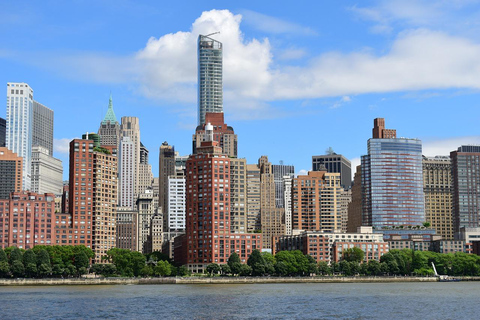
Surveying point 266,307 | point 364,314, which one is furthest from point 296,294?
point 364,314

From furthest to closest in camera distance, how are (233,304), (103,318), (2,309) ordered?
→ 1. (233,304)
2. (2,309)
3. (103,318)

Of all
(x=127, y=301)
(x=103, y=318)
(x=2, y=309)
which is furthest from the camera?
(x=127, y=301)

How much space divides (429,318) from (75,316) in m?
58.9

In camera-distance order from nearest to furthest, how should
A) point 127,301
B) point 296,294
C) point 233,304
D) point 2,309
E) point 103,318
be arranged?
1. point 103,318
2. point 2,309
3. point 233,304
4. point 127,301
5. point 296,294

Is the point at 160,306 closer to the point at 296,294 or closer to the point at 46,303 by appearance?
the point at 46,303

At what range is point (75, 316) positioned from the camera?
135 m

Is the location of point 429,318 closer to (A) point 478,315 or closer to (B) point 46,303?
(A) point 478,315

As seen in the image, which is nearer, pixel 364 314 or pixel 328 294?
pixel 364 314

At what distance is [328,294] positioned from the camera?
645 ft

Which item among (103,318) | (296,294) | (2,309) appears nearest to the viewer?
(103,318)

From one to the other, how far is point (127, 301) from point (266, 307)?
33.5m

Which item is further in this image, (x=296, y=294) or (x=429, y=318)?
(x=296, y=294)

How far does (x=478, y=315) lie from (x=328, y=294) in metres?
63.3

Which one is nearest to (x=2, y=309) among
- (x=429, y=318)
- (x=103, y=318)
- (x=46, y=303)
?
(x=46, y=303)
